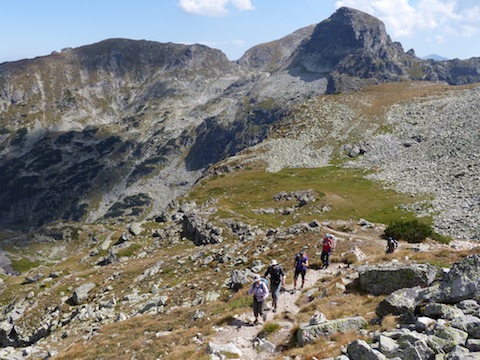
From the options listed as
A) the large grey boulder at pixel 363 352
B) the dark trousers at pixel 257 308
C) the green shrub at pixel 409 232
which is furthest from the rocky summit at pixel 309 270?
the green shrub at pixel 409 232

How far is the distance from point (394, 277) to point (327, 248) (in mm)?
9160

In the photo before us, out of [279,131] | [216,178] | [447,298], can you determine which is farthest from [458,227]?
[279,131]

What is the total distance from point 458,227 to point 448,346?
162 feet

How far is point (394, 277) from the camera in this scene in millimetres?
21641

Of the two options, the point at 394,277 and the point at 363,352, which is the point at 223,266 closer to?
the point at 394,277

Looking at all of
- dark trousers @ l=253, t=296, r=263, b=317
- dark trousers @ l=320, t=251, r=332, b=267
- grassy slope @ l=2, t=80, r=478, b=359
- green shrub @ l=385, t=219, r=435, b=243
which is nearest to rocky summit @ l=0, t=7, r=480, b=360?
grassy slope @ l=2, t=80, r=478, b=359

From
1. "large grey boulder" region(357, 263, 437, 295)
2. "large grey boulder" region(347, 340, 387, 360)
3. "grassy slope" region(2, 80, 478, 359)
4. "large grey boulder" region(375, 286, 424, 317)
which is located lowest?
"grassy slope" region(2, 80, 478, 359)

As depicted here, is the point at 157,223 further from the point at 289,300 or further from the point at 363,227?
the point at 289,300

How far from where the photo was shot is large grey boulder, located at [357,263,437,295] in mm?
20781

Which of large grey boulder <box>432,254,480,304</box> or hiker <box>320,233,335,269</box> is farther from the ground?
large grey boulder <box>432,254,480,304</box>

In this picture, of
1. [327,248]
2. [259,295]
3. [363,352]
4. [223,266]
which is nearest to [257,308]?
[259,295]

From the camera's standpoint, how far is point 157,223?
228 ft

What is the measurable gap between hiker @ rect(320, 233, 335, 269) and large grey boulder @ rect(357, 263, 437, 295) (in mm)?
7108

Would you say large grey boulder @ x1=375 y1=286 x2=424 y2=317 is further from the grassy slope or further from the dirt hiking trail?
the dirt hiking trail
